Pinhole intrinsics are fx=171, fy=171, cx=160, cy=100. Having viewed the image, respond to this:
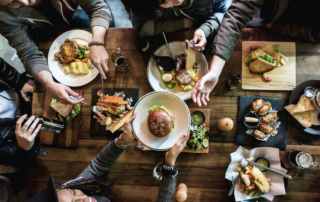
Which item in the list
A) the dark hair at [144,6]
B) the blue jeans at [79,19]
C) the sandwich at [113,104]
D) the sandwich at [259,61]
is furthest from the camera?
the blue jeans at [79,19]

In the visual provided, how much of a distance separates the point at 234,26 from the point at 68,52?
180 centimetres

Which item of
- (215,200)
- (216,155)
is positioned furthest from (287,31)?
(215,200)

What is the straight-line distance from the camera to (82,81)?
6.32ft

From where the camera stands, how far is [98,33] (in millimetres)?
1872

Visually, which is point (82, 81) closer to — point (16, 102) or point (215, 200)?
point (16, 102)

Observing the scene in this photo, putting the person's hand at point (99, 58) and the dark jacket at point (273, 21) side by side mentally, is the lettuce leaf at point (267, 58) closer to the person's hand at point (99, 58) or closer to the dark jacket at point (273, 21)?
the dark jacket at point (273, 21)

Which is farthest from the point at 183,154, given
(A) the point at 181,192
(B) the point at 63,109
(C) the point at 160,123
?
(B) the point at 63,109

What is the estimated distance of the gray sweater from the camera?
62.8 inches

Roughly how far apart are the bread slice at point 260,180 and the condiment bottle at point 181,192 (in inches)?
26.8

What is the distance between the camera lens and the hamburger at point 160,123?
1.53m

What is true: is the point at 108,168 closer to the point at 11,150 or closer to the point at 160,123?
the point at 160,123

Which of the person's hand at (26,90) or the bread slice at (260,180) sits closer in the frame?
the bread slice at (260,180)

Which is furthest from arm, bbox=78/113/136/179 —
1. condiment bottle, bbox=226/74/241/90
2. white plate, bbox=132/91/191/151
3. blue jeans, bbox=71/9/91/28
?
→ blue jeans, bbox=71/9/91/28

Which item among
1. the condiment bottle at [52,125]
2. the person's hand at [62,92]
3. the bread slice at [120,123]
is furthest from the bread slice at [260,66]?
the condiment bottle at [52,125]
